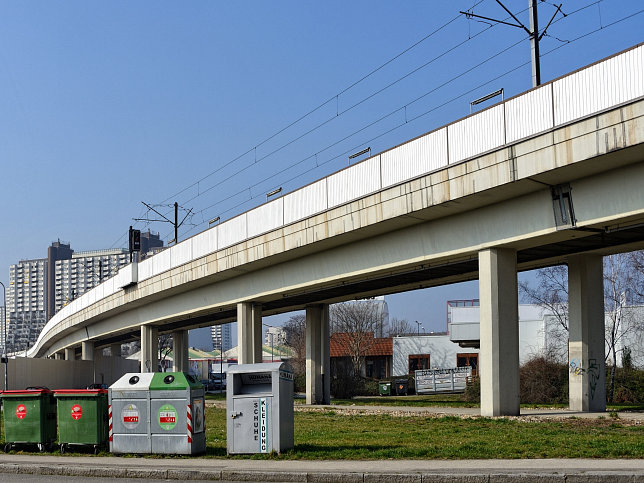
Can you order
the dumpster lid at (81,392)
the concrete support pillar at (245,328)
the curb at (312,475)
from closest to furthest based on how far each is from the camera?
1. the curb at (312,475)
2. the dumpster lid at (81,392)
3. the concrete support pillar at (245,328)

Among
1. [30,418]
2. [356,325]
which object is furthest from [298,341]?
[30,418]

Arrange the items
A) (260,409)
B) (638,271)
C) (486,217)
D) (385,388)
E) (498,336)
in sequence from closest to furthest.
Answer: (260,409)
(498,336)
(486,217)
(638,271)
(385,388)

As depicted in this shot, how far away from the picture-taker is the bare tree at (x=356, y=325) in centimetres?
9488

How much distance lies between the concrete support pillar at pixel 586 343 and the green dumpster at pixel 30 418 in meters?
16.2

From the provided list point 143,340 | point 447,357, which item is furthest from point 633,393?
point 447,357

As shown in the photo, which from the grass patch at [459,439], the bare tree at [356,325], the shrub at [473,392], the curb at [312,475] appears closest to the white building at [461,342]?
the bare tree at [356,325]

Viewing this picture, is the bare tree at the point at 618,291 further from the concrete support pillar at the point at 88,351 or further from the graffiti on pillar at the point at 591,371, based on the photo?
the concrete support pillar at the point at 88,351

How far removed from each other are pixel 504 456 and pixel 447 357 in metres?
69.9

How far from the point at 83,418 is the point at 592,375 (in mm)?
16339

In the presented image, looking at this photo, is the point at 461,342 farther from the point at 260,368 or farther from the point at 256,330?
the point at 260,368

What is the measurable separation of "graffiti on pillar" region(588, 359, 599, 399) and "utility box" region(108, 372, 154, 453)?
15.5 meters

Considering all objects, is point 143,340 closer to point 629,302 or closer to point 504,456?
point 629,302

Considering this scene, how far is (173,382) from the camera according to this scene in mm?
15031

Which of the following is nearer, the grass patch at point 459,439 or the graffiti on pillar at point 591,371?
the grass patch at point 459,439
